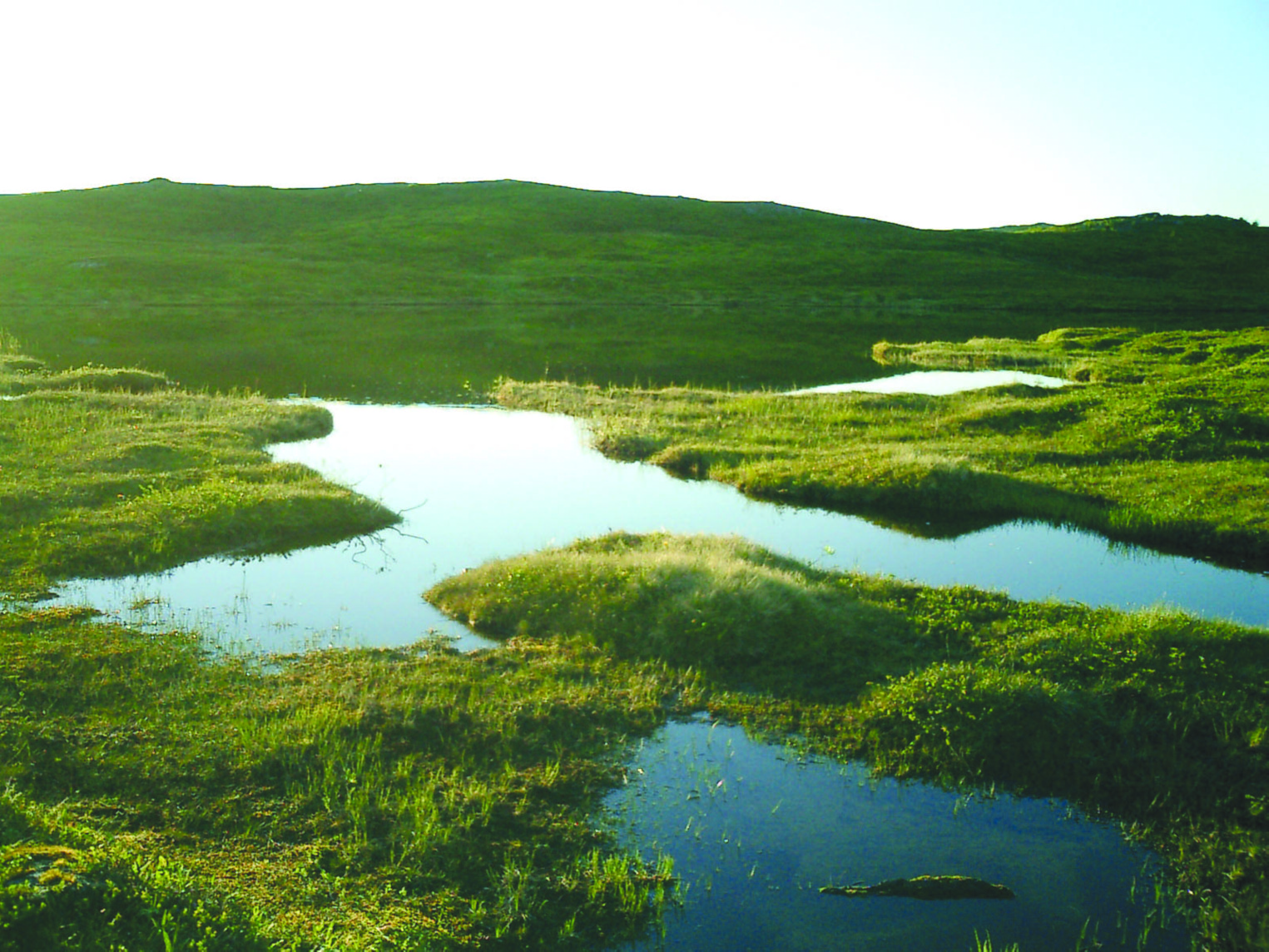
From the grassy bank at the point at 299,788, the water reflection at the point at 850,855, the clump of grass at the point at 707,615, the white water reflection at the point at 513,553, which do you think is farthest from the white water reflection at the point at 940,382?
the water reflection at the point at 850,855

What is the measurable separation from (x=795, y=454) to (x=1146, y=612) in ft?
58.4

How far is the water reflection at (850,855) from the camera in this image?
10.2 metres

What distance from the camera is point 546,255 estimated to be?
144 metres

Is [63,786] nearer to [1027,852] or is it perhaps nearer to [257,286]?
[1027,852]

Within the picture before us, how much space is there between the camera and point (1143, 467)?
101 feet

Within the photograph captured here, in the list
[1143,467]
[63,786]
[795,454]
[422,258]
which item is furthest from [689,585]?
[422,258]

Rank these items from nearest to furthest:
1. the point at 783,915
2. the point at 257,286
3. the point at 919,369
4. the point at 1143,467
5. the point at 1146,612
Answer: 1. the point at 783,915
2. the point at 1146,612
3. the point at 1143,467
4. the point at 919,369
5. the point at 257,286

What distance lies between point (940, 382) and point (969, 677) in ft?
155

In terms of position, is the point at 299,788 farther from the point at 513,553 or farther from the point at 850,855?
the point at 513,553

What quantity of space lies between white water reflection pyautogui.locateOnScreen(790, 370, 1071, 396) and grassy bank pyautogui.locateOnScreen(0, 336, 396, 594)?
29615 millimetres

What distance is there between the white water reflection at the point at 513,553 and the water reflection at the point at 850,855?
6.32 metres

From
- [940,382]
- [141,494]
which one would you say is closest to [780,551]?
[141,494]

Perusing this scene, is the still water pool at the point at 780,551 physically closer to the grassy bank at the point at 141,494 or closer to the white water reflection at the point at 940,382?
the grassy bank at the point at 141,494

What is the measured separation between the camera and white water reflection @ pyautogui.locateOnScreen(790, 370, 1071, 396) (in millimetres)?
54794
